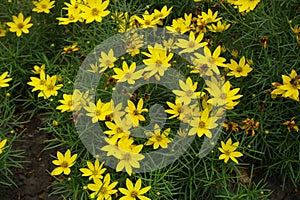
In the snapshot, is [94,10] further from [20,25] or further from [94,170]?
[94,170]

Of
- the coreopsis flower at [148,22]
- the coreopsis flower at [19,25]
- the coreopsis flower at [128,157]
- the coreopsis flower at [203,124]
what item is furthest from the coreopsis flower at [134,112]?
the coreopsis flower at [19,25]

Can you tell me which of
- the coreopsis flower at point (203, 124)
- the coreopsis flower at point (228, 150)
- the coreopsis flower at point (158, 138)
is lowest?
the coreopsis flower at point (228, 150)

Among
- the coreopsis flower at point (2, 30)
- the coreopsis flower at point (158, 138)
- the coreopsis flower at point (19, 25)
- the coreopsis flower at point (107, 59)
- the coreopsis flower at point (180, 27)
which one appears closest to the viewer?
the coreopsis flower at point (158, 138)

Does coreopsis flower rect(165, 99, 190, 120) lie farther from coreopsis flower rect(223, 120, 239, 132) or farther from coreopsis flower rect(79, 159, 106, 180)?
coreopsis flower rect(79, 159, 106, 180)

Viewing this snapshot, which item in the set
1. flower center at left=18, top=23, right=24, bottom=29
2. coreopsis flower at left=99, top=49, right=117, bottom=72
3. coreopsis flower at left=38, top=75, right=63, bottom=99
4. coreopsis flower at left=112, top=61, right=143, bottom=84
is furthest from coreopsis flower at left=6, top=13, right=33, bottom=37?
coreopsis flower at left=112, top=61, right=143, bottom=84

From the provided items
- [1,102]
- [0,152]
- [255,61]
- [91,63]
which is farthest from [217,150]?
[1,102]

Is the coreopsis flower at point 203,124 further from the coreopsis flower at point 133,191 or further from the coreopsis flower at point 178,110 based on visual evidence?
the coreopsis flower at point 133,191

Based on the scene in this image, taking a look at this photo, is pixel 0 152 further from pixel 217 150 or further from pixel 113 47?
pixel 217 150

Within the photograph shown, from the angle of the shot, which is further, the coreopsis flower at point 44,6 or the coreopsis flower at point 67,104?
the coreopsis flower at point 44,6
